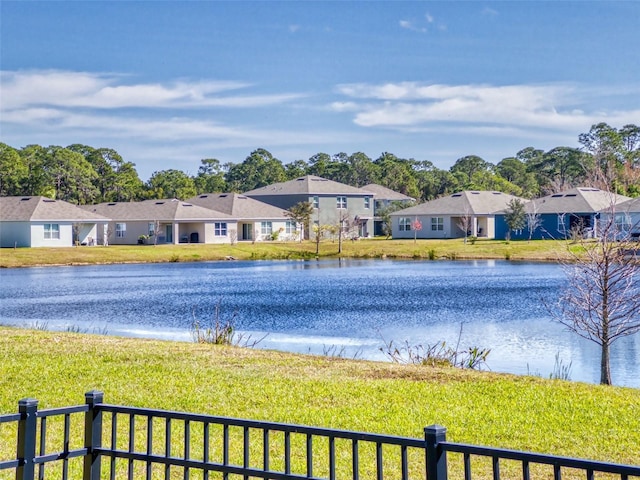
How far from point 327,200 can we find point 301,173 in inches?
1726

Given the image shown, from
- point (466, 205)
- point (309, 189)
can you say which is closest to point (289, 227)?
point (309, 189)

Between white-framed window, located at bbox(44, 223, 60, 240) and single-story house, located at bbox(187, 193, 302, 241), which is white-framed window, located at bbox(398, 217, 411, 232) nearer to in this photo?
single-story house, located at bbox(187, 193, 302, 241)

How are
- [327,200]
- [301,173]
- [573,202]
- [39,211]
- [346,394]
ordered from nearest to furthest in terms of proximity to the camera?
[346,394]
[39,211]
[573,202]
[327,200]
[301,173]

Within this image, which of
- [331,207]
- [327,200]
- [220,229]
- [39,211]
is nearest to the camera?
[39,211]

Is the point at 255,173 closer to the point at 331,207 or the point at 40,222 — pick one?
the point at 331,207

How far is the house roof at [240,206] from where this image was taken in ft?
271

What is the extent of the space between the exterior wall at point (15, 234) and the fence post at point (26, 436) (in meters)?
68.1

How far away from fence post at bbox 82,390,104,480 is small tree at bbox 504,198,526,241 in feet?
233

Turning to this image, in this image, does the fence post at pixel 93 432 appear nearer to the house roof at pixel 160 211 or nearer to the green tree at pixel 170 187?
the house roof at pixel 160 211

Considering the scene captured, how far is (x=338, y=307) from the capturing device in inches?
1251

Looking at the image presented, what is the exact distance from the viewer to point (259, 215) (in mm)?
83250

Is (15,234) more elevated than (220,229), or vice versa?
(220,229)

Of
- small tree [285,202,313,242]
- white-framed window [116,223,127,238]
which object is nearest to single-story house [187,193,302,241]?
small tree [285,202,313,242]

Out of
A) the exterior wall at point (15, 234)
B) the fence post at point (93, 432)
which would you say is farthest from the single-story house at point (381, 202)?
the fence post at point (93, 432)
